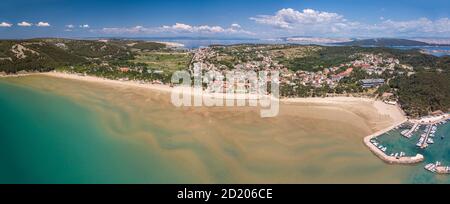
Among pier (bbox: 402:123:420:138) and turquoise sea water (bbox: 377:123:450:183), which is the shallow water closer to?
turquoise sea water (bbox: 377:123:450:183)

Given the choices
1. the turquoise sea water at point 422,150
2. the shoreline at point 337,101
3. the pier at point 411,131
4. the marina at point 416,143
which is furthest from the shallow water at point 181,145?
the pier at point 411,131

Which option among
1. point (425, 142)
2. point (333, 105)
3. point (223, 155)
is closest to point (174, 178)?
point (223, 155)

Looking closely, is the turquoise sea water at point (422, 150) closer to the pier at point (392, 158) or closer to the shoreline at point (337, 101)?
the pier at point (392, 158)

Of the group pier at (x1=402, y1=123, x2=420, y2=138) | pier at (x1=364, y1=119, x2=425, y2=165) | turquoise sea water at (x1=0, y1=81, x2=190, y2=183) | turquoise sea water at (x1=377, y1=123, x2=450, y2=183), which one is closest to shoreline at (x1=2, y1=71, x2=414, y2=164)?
pier at (x1=364, y1=119, x2=425, y2=165)
